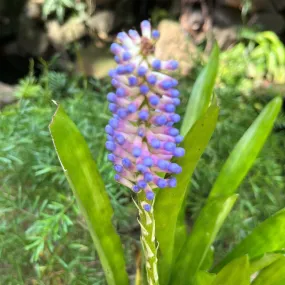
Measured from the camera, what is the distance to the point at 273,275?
93 cm

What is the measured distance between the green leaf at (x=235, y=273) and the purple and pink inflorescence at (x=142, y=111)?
0.20 m

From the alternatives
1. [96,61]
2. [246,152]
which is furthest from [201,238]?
[96,61]

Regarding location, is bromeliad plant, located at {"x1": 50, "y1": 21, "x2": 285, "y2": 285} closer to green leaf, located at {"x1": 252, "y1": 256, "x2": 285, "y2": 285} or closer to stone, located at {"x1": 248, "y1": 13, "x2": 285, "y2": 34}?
green leaf, located at {"x1": 252, "y1": 256, "x2": 285, "y2": 285}

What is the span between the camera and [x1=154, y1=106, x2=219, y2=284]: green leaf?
32.4 inches

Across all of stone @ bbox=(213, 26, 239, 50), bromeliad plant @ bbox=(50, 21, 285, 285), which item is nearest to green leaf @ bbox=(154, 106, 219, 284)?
bromeliad plant @ bbox=(50, 21, 285, 285)

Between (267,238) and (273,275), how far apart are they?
0.11 meters

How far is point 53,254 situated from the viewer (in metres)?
1.16

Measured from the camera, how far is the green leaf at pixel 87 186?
86cm

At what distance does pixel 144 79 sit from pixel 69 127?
0.25 metres

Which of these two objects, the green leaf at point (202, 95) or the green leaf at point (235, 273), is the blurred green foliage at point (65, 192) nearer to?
the green leaf at point (202, 95)

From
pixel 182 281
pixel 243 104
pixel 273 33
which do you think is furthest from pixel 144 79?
pixel 273 33

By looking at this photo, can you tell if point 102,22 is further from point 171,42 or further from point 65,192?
point 65,192

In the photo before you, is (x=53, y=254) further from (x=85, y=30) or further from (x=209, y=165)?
(x=85, y=30)

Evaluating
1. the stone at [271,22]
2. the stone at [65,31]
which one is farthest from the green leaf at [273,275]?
the stone at [65,31]
